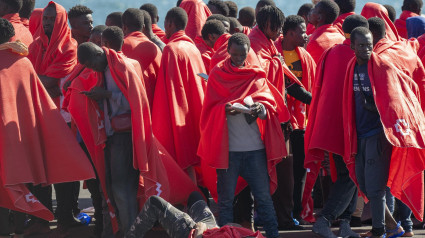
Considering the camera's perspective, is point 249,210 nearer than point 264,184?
No

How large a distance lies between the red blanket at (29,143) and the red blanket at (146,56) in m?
1.19

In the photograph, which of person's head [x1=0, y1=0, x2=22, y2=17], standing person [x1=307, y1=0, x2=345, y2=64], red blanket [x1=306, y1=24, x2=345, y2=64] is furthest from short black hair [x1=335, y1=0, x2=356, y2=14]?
person's head [x1=0, y1=0, x2=22, y2=17]

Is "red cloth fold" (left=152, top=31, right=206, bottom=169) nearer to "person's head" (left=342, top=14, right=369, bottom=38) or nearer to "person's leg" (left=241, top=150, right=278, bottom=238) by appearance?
"person's leg" (left=241, top=150, right=278, bottom=238)

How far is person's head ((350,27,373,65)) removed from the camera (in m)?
7.95

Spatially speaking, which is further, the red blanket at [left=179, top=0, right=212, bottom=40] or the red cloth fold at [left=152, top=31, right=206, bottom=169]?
the red blanket at [left=179, top=0, right=212, bottom=40]

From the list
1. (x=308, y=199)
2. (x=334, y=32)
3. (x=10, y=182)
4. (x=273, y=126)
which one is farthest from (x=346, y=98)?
(x=10, y=182)

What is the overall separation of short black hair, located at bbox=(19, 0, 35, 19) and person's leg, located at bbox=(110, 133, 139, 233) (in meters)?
3.21

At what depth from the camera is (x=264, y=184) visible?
8125 mm

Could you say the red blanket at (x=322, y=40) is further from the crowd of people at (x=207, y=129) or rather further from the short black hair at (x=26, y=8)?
the short black hair at (x=26, y=8)

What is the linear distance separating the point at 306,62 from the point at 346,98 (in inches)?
43.2

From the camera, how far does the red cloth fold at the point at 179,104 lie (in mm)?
8812

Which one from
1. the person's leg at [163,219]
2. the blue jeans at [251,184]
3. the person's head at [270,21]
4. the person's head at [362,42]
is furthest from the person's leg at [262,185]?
the person's head at [270,21]

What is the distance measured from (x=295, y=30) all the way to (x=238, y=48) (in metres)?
1.25

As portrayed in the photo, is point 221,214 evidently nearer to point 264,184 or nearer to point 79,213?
point 264,184
